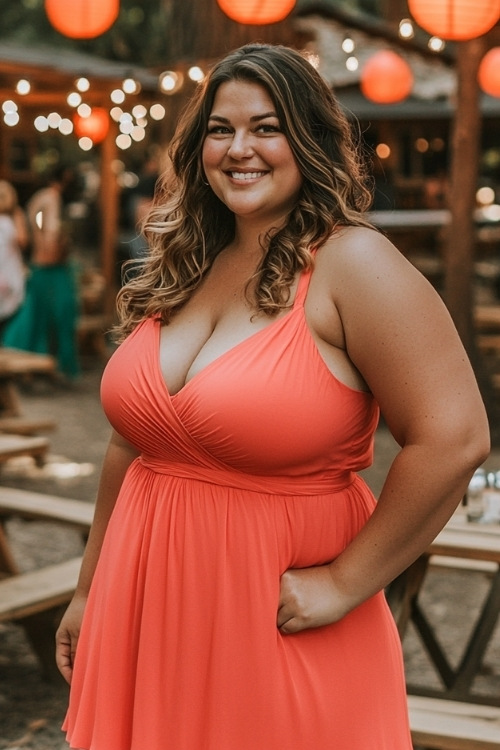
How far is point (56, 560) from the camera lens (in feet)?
21.0

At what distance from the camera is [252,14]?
826 centimetres

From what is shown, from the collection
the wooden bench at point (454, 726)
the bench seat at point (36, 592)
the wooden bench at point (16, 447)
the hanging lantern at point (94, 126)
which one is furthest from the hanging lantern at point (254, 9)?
the hanging lantern at point (94, 126)

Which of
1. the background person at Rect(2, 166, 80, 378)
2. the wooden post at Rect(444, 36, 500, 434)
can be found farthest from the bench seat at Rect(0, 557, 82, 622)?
the background person at Rect(2, 166, 80, 378)

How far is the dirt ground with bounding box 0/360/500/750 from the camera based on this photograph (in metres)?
4.54

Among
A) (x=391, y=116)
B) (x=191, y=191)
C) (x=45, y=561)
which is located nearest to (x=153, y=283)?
(x=191, y=191)

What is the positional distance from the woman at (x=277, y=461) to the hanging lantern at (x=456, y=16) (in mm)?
6020

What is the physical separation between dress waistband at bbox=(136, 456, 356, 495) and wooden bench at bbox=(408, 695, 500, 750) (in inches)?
60.3

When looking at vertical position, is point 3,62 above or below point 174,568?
below

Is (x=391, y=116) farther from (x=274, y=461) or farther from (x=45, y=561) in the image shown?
(x=274, y=461)

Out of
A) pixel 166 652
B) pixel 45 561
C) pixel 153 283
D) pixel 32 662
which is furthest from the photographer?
pixel 45 561

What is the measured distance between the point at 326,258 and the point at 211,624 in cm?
69

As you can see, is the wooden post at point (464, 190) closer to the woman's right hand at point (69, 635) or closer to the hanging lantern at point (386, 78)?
the hanging lantern at point (386, 78)

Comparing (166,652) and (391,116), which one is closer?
(166,652)

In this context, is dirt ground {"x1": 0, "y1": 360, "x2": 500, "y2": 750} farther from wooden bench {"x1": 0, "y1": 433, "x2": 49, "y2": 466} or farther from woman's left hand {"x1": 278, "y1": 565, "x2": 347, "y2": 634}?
woman's left hand {"x1": 278, "y1": 565, "x2": 347, "y2": 634}
